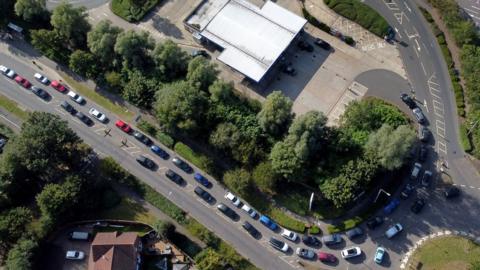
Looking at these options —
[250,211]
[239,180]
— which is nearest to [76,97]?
[239,180]

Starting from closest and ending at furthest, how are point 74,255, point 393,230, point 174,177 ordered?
point 74,255 < point 393,230 < point 174,177

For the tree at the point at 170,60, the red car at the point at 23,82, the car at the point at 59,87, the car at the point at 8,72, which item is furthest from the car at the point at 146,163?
the car at the point at 8,72

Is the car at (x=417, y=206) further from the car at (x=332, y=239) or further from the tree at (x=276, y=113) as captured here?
the tree at (x=276, y=113)

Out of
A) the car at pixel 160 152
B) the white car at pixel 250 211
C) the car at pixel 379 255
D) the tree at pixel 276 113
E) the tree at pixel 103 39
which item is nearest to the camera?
the car at pixel 379 255

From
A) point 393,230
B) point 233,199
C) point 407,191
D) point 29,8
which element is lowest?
point 233,199

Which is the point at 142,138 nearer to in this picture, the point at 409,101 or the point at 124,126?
the point at 124,126

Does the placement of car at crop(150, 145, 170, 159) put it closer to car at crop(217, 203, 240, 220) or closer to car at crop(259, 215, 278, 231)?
car at crop(217, 203, 240, 220)
